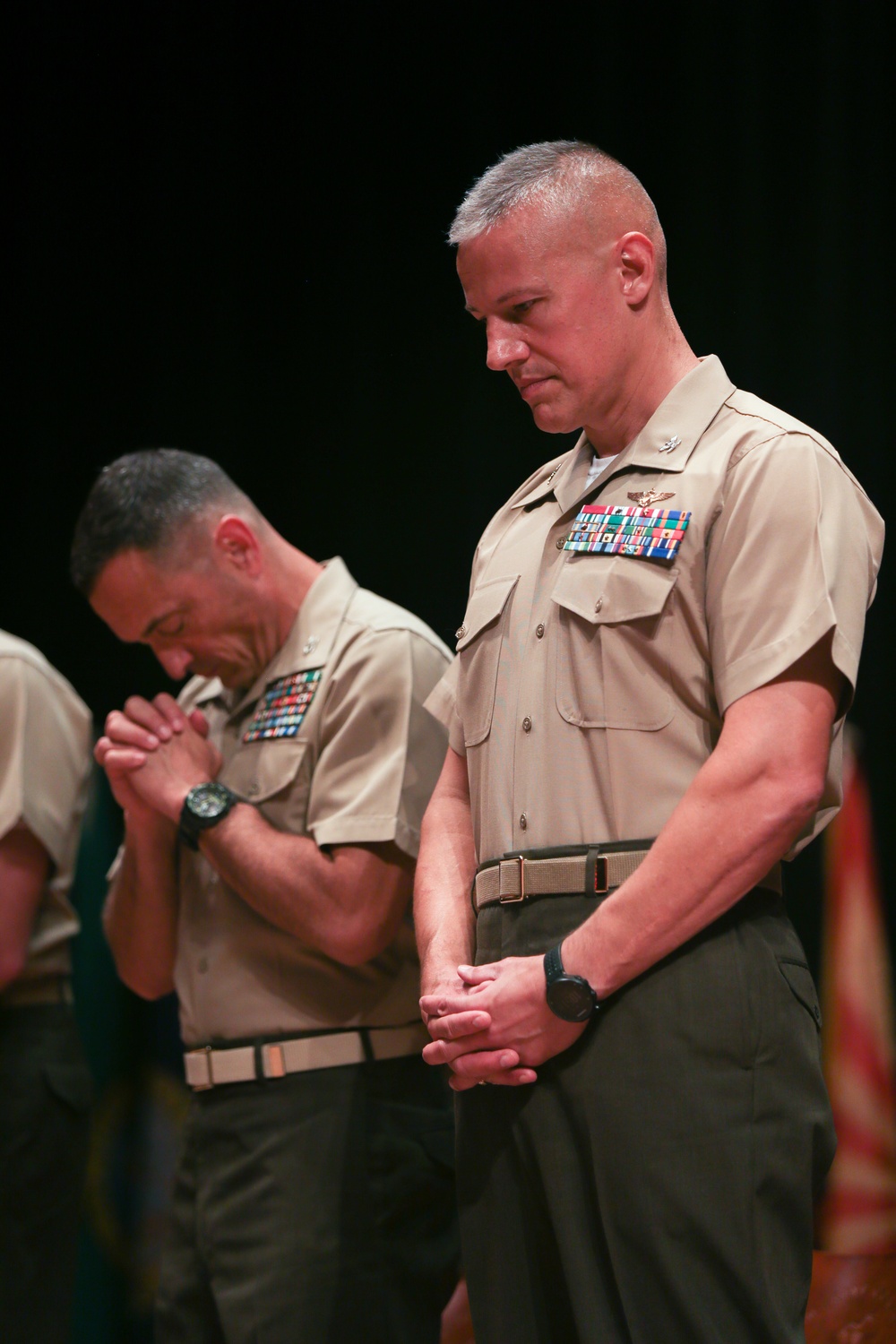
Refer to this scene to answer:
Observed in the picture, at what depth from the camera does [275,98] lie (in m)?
3.46

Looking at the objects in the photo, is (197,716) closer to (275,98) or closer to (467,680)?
(467,680)

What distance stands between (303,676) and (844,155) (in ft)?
5.18

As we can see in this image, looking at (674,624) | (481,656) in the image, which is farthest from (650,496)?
(481,656)

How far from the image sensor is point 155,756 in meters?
2.20

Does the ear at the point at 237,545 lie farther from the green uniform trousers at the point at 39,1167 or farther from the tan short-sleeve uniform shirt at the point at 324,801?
the green uniform trousers at the point at 39,1167

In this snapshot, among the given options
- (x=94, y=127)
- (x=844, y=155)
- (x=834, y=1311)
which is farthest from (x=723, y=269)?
(x=834, y=1311)

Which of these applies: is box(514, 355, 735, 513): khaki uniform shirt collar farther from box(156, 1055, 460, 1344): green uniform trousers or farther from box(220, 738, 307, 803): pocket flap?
box(156, 1055, 460, 1344): green uniform trousers

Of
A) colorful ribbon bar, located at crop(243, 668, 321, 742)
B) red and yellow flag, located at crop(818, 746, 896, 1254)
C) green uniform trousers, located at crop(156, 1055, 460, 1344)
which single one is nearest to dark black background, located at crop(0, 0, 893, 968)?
red and yellow flag, located at crop(818, 746, 896, 1254)

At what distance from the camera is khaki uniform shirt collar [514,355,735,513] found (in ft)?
4.92

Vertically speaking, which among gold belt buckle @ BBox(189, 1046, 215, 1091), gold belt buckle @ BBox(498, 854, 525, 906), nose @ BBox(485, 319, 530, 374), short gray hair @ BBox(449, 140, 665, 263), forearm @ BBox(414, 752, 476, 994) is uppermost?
short gray hair @ BBox(449, 140, 665, 263)

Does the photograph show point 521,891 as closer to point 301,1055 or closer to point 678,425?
point 678,425

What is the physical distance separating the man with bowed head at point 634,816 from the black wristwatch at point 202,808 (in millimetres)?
545

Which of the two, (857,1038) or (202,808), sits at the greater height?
(202,808)

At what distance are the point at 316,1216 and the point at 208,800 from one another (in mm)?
597
